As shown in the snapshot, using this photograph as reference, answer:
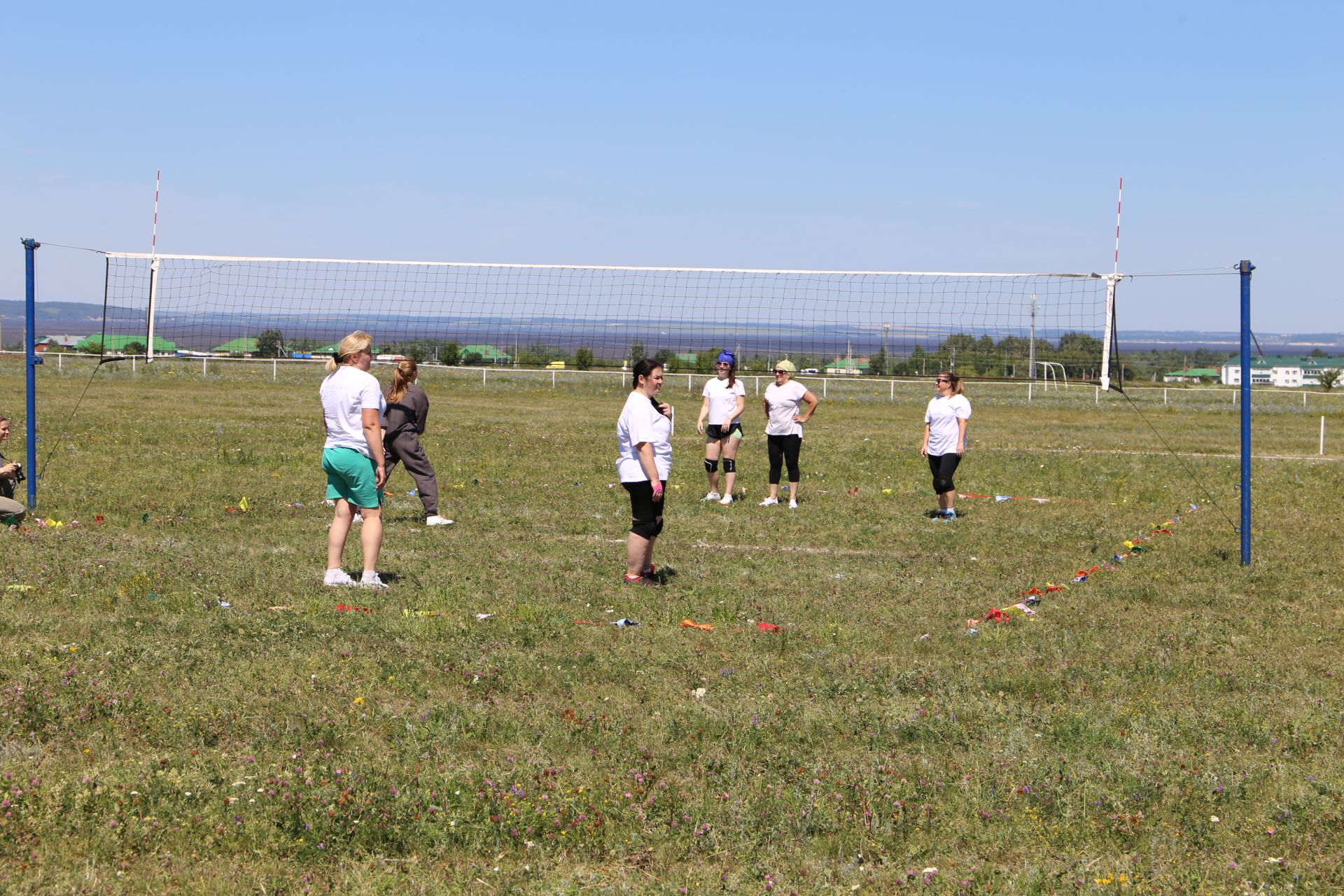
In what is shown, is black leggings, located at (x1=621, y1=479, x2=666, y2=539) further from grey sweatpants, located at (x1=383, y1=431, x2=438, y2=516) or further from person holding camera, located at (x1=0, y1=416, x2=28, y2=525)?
person holding camera, located at (x1=0, y1=416, x2=28, y2=525)

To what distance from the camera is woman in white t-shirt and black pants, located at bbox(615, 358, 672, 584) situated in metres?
8.91

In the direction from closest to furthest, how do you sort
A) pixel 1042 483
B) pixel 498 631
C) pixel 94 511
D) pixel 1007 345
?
1. pixel 498 631
2. pixel 94 511
3. pixel 1042 483
4. pixel 1007 345

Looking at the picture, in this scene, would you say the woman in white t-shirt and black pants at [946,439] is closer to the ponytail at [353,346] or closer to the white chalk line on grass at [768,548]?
the white chalk line on grass at [768,548]

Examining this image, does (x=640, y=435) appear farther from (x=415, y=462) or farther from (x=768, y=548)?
(x=415, y=462)

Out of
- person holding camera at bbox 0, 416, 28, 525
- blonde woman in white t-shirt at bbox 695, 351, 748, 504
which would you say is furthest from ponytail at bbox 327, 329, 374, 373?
blonde woman in white t-shirt at bbox 695, 351, 748, 504

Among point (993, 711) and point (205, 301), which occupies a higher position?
point (205, 301)

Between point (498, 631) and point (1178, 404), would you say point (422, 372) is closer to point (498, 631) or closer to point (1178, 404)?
point (1178, 404)

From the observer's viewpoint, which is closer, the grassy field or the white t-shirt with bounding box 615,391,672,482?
the grassy field

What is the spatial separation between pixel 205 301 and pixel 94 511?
335 inches

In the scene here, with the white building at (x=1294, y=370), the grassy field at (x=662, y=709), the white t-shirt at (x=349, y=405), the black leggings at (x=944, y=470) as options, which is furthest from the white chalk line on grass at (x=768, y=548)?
the white building at (x=1294, y=370)

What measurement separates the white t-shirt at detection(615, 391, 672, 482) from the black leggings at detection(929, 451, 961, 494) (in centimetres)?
498

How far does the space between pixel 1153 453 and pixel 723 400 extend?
11.9 metres

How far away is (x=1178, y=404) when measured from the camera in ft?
143

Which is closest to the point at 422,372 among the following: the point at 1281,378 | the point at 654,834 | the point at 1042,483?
the point at 1042,483
